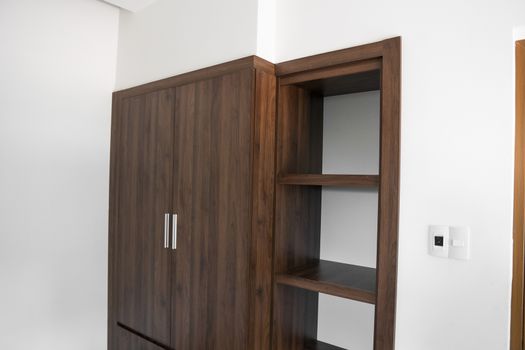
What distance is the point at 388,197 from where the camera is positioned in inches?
49.6

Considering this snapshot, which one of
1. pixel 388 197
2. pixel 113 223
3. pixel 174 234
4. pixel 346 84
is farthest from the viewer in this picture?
pixel 113 223

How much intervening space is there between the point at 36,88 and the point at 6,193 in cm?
60

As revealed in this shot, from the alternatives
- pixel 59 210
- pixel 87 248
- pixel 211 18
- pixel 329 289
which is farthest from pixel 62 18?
pixel 329 289

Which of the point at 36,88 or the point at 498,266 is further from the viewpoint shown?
the point at 36,88

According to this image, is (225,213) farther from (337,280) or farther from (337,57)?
(337,57)

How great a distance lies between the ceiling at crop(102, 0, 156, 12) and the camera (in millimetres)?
1982

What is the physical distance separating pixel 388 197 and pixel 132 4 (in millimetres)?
1824

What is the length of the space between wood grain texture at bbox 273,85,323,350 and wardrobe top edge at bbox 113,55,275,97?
0.16m

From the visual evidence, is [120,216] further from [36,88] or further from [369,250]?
[369,250]

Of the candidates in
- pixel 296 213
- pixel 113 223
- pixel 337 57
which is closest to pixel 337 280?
pixel 296 213

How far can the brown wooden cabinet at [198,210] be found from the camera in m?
1.47

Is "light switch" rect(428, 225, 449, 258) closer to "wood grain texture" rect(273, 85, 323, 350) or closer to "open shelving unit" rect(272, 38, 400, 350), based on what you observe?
"open shelving unit" rect(272, 38, 400, 350)

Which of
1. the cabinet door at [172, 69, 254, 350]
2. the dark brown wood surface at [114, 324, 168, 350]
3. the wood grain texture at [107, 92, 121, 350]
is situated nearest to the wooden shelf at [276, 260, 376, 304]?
the cabinet door at [172, 69, 254, 350]

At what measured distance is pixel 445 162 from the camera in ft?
3.83
